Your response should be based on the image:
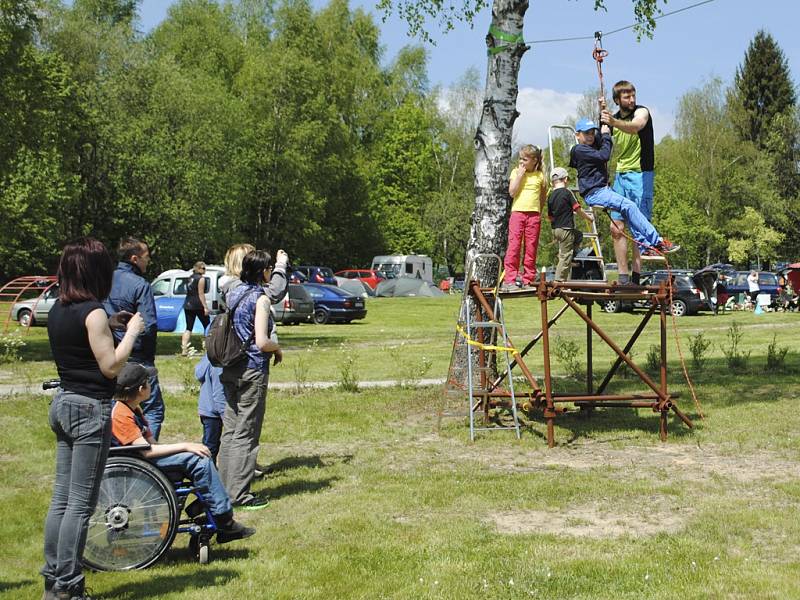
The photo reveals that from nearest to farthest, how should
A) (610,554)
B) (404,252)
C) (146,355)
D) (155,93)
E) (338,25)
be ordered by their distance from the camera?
(610,554) → (146,355) → (155,93) → (338,25) → (404,252)

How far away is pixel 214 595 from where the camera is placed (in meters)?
5.13

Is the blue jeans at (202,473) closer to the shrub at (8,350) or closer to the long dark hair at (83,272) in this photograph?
the long dark hair at (83,272)

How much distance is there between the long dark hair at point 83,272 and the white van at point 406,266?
49416mm

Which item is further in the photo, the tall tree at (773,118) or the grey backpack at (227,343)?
the tall tree at (773,118)

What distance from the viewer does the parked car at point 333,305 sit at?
3059cm

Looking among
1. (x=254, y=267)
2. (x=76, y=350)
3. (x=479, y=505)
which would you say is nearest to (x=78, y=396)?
(x=76, y=350)

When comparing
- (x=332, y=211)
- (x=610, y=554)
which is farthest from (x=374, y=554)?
(x=332, y=211)

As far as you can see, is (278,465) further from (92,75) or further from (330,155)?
(330,155)

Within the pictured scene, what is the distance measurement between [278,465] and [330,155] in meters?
43.6

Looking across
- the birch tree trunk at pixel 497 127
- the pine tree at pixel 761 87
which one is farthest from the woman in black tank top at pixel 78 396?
the pine tree at pixel 761 87

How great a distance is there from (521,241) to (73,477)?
237 inches

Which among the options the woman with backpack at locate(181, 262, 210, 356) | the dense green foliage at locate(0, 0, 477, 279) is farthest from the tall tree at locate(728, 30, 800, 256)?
the woman with backpack at locate(181, 262, 210, 356)

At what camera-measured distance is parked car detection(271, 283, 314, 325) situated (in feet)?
97.5

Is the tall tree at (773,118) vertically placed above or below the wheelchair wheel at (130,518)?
above
